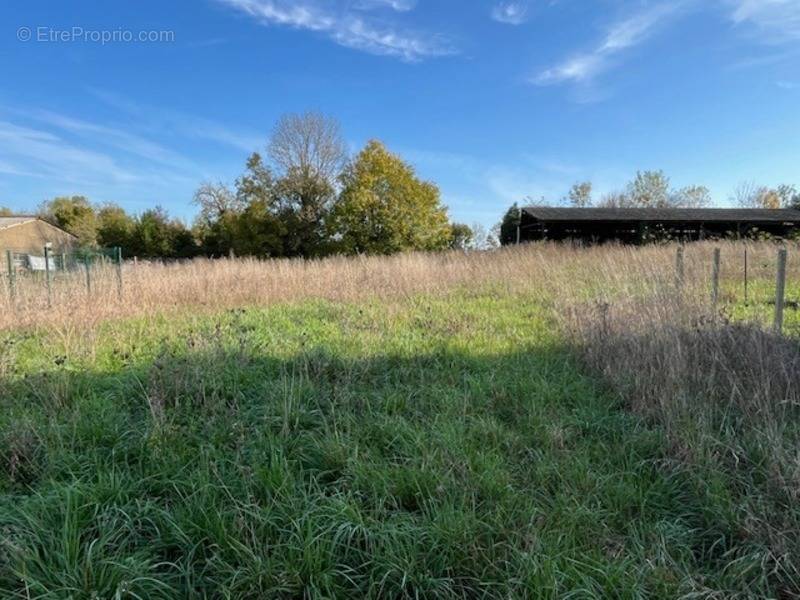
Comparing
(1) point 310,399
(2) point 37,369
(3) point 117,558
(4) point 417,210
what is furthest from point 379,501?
(4) point 417,210

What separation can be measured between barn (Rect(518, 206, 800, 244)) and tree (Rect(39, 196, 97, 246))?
117ft

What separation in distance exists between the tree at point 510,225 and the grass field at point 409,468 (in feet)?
93.0

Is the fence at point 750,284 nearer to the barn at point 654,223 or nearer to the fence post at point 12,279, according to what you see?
the fence post at point 12,279

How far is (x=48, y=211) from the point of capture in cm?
4647

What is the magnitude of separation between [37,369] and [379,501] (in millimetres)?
3670

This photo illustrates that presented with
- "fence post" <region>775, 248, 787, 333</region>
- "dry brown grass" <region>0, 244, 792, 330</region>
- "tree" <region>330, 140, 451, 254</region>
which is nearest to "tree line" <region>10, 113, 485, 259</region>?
"tree" <region>330, 140, 451, 254</region>

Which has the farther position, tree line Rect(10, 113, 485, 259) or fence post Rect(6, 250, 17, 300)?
tree line Rect(10, 113, 485, 259)

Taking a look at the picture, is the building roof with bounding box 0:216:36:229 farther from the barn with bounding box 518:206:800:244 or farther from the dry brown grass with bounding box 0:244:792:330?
the barn with bounding box 518:206:800:244

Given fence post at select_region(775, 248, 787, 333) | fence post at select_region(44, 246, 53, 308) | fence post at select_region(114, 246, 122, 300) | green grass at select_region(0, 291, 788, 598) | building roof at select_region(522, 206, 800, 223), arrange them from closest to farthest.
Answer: green grass at select_region(0, 291, 788, 598) < fence post at select_region(775, 248, 787, 333) < fence post at select_region(44, 246, 53, 308) < fence post at select_region(114, 246, 122, 300) < building roof at select_region(522, 206, 800, 223)

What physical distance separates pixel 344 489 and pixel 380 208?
76.1ft

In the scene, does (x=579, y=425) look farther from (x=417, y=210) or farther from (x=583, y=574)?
(x=417, y=210)

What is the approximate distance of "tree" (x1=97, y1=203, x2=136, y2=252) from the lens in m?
32.3

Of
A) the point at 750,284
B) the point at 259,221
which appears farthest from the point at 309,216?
the point at 750,284

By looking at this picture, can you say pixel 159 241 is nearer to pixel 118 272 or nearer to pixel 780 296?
pixel 118 272
